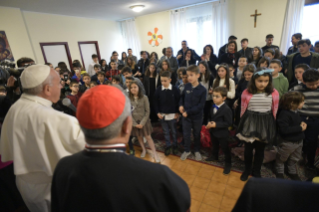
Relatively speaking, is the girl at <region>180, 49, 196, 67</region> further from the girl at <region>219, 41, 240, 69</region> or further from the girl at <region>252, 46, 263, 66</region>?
the girl at <region>252, 46, 263, 66</region>

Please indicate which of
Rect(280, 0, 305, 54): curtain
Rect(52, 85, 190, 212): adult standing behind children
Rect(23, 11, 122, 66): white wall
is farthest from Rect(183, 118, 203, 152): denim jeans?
Rect(23, 11, 122, 66): white wall

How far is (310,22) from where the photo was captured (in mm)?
4734

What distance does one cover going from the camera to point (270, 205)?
0.48 metres

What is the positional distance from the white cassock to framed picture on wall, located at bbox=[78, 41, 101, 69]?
644cm

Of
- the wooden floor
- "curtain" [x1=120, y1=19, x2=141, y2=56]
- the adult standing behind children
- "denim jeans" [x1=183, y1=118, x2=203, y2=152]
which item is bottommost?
the wooden floor

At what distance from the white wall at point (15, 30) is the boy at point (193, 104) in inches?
200

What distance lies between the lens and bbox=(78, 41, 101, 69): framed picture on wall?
682 centimetres

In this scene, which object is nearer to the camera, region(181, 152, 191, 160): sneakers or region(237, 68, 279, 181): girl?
region(237, 68, 279, 181): girl

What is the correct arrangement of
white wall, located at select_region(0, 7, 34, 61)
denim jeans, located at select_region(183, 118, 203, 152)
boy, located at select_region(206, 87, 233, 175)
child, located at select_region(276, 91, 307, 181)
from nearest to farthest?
child, located at select_region(276, 91, 307, 181), boy, located at select_region(206, 87, 233, 175), denim jeans, located at select_region(183, 118, 203, 152), white wall, located at select_region(0, 7, 34, 61)

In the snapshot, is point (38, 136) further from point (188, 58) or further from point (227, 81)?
point (188, 58)

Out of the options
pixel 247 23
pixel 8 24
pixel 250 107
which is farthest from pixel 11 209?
pixel 247 23

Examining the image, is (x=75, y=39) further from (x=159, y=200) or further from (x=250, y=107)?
(x=159, y=200)

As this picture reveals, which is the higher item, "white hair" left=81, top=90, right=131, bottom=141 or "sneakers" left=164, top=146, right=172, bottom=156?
"white hair" left=81, top=90, right=131, bottom=141

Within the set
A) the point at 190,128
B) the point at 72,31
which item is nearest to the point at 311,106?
the point at 190,128
